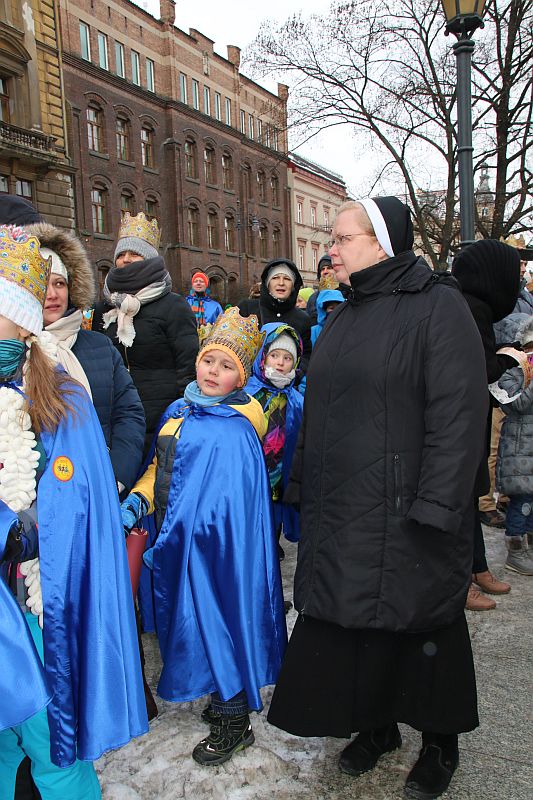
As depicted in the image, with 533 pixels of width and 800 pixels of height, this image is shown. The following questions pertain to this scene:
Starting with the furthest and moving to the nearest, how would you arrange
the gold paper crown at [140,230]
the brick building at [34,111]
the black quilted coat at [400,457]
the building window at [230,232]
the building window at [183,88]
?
the building window at [230,232], the building window at [183,88], the brick building at [34,111], the gold paper crown at [140,230], the black quilted coat at [400,457]

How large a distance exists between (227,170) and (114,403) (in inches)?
1377

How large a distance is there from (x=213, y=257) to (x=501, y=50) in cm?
2292

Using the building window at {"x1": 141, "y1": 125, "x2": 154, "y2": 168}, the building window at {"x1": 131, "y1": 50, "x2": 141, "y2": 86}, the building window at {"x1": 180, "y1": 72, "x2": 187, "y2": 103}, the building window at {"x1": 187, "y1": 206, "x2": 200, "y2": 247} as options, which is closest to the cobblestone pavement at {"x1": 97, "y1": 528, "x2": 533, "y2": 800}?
the building window at {"x1": 141, "y1": 125, "x2": 154, "y2": 168}

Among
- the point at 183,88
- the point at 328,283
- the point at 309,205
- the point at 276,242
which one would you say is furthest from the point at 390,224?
the point at 309,205

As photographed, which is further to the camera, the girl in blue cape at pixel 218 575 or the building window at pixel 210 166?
the building window at pixel 210 166

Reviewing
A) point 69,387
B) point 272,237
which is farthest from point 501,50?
point 272,237

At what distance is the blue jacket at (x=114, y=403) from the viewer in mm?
2697

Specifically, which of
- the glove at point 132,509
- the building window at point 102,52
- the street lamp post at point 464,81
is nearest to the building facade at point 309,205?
the building window at point 102,52

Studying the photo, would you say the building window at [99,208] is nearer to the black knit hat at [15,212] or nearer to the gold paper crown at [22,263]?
the black knit hat at [15,212]

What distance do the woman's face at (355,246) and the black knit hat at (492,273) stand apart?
127 centimetres

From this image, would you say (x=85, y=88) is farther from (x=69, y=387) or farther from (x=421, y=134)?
(x=69, y=387)

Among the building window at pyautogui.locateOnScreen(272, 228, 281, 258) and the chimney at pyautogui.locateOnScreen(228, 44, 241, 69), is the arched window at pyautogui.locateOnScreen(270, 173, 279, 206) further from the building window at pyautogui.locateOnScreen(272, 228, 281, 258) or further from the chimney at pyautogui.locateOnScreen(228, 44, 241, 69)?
the chimney at pyautogui.locateOnScreen(228, 44, 241, 69)

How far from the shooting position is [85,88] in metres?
25.5

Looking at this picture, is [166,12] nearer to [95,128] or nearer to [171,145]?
[171,145]
